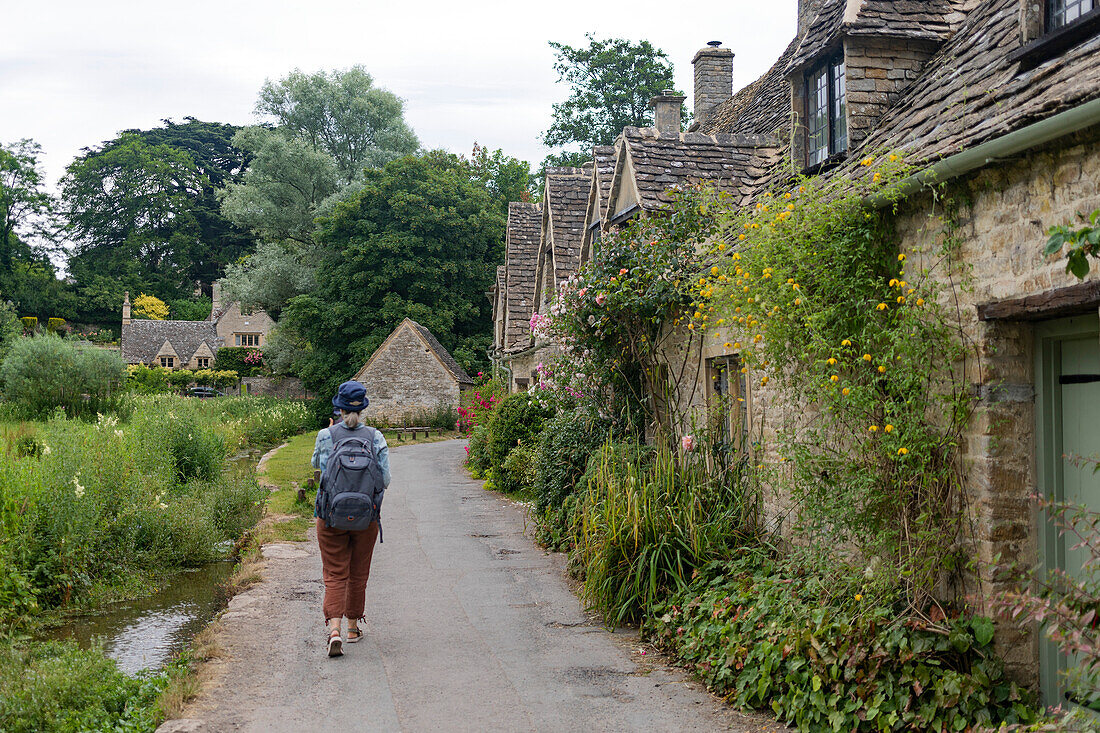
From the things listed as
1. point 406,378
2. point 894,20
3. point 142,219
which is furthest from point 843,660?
point 142,219

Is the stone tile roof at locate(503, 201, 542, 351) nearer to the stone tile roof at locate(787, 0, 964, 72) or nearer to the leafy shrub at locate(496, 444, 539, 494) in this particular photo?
the leafy shrub at locate(496, 444, 539, 494)

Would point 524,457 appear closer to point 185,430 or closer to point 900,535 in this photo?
point 185,430

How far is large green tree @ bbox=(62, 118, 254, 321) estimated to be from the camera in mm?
71125

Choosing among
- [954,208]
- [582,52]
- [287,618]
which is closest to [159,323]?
[582,52]

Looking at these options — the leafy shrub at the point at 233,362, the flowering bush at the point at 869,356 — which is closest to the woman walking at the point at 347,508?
the flowering bush at the point at 869,356

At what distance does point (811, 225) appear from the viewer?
19.7ft

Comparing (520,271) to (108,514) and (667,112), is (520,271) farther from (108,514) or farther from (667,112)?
(108,514)

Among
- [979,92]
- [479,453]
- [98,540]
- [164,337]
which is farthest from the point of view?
[164,337]

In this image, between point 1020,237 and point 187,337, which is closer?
point 1020,237

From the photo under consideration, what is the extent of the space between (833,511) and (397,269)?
34.7 m

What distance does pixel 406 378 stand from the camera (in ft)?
117

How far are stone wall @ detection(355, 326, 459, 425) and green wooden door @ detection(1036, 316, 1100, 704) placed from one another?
31.7 metres

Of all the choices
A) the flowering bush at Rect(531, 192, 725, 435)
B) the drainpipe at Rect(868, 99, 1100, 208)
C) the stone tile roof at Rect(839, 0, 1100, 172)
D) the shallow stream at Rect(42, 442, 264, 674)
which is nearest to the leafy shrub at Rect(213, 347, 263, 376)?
the shallow stream at Rect(42, 442, 264, 674)

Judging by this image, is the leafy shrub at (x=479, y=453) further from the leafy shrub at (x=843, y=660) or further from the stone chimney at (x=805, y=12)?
the leafy shrub at (x=843, y=660)
